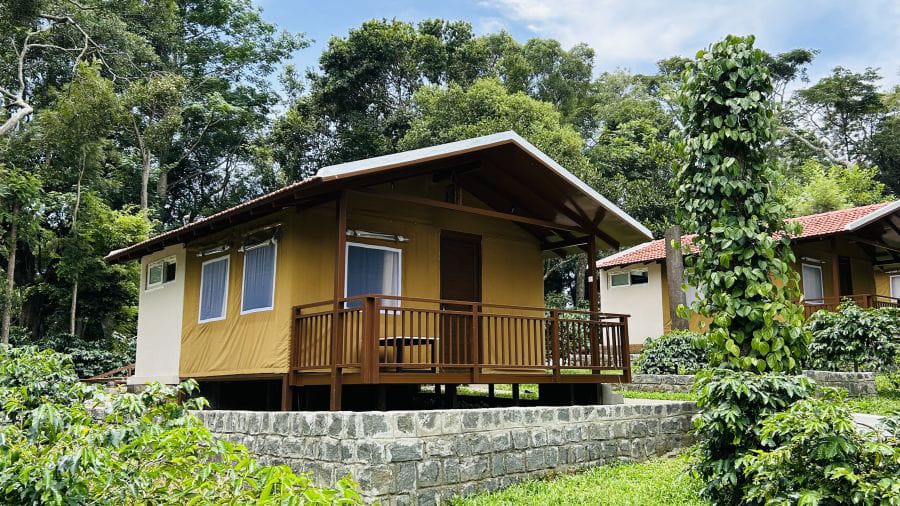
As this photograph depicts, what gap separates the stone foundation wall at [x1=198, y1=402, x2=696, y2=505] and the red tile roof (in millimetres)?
6924

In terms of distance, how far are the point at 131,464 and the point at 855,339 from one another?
43.7ft

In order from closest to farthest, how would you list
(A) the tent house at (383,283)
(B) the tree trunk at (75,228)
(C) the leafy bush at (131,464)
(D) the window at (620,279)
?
(C) the leafy bush at (131,464) → (A) the tent house at (383,283) → (B) the tree trunk at (75,228) → (D) the window at (620,279)

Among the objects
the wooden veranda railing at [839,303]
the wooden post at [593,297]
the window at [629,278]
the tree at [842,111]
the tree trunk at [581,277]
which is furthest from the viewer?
the tree at [842,111]

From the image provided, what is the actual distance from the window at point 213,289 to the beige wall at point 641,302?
13055 millimetres

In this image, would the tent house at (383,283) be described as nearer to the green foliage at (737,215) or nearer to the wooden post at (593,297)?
the wooden post at (593,297)

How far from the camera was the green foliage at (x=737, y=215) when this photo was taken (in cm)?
693

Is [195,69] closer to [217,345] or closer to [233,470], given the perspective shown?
[217,345]

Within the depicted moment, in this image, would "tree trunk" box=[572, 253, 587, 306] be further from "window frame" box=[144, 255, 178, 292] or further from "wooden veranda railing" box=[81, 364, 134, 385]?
"window frame" box=[144, 255, 178, 292]

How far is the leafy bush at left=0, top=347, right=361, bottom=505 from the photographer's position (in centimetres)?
331

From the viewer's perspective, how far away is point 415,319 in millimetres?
10820

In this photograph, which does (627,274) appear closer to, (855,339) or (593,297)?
(855,339)

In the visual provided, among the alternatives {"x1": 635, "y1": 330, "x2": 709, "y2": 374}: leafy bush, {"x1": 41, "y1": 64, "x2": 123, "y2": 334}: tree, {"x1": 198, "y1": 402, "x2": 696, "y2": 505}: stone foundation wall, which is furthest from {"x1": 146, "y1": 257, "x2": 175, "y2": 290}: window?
{"x1": 635, "y1": 330, "x2": 709, "y2": 374}: leafy bush

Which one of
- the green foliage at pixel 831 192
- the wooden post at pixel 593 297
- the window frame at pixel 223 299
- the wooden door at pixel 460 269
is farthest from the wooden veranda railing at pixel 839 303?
the window frame at pixel 223 299

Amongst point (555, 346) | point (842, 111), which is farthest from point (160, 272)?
point (842, 111)
